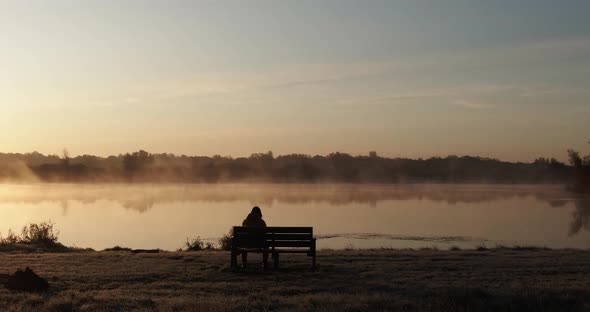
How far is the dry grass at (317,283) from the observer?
1116cm

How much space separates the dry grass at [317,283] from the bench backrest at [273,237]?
58cm

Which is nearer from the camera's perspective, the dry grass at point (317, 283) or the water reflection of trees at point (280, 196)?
the dry grass at point (317, 283)

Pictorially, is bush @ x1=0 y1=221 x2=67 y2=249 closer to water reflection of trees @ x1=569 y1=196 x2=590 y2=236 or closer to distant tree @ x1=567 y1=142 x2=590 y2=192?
water reflection of trees @ x1=569 y1=196 x2=590 y2=236

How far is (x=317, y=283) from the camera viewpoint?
1365 cm

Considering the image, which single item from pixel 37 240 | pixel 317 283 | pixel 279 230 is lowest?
pixel 37 240

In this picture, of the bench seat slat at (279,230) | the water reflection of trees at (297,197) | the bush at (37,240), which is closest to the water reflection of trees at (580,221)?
the water reflection of trees at (297,197)

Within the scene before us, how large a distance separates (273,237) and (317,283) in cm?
259

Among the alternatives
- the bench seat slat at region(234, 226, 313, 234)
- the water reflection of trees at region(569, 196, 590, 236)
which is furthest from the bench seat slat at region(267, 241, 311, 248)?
the water reflection of trees at region(569, 196, 590, 236)

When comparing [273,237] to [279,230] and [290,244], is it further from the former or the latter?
[290,244]

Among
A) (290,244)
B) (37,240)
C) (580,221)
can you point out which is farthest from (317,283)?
(580,221)

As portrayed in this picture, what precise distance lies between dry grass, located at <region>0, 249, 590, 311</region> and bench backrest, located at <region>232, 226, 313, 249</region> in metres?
0.58

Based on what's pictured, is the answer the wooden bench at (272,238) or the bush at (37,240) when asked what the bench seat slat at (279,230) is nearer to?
the wooden bench at (272,238)

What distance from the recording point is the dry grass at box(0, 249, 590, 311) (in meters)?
11.2

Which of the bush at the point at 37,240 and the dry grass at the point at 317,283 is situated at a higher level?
the dry grass at the point at 317,283
